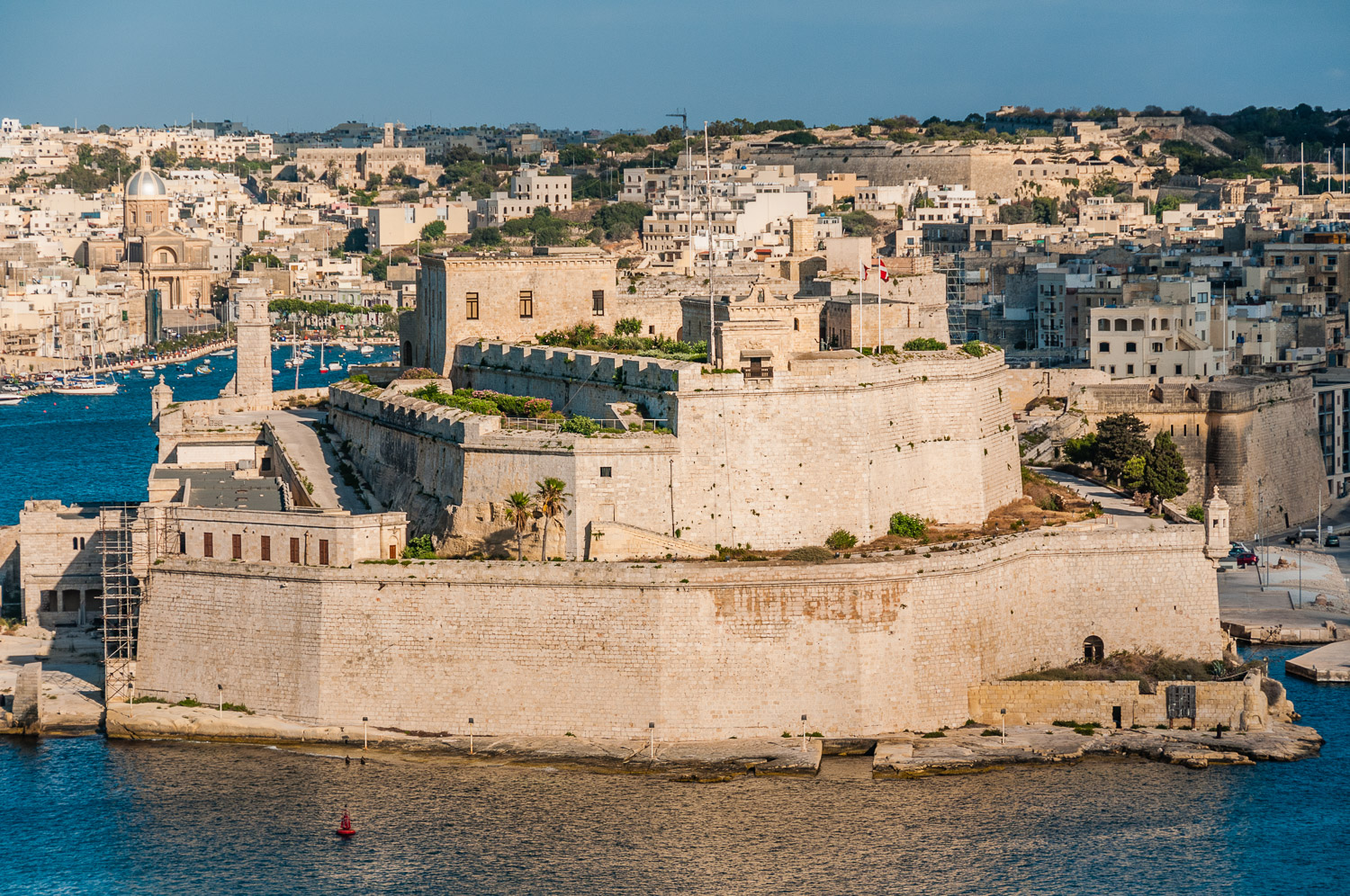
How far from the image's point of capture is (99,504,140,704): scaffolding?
4331 centimetres

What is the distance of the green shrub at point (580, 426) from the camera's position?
42281mm

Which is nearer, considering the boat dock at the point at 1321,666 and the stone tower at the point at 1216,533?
the stone tower at the point at 1216,533

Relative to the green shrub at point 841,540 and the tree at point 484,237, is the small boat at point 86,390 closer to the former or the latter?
the tree at point 484,237

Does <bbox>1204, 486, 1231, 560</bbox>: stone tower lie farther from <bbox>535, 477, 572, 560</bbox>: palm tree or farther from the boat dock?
<bbox>535, 477, 572, 560</bbox>: palm tree

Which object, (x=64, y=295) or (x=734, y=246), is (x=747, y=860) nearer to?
(x=734, y=246)

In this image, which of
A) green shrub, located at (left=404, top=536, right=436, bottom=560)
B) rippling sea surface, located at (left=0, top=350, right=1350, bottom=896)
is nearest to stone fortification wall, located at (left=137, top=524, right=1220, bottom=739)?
rippling sea surface, located at (left=0, top=350, right=1350, bottom=896)

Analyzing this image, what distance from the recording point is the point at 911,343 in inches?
1857

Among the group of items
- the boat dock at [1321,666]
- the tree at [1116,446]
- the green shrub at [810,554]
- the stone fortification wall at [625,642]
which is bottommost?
the boat dock at [1321,666]

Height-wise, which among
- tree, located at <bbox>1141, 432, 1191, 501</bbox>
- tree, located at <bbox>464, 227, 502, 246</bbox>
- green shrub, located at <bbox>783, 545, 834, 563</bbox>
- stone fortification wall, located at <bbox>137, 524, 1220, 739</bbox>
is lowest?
stone fortification wall, located at <bbox>137, 524, 1220, 739</bbox>

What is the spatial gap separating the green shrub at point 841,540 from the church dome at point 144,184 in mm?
147415

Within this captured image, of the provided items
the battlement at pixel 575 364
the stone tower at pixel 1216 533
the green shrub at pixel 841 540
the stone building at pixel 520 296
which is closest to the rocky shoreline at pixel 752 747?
the stone tower at pixel 1216 533

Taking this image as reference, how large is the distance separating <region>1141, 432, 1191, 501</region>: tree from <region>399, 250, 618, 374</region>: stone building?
539 inches

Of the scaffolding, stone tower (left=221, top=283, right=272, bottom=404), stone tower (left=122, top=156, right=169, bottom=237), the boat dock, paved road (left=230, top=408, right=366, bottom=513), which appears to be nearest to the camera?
the scaffolding

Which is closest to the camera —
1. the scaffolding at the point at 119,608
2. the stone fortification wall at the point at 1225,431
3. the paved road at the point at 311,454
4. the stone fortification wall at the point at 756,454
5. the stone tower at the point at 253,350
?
the stone fortification wall at the point at 756,454
